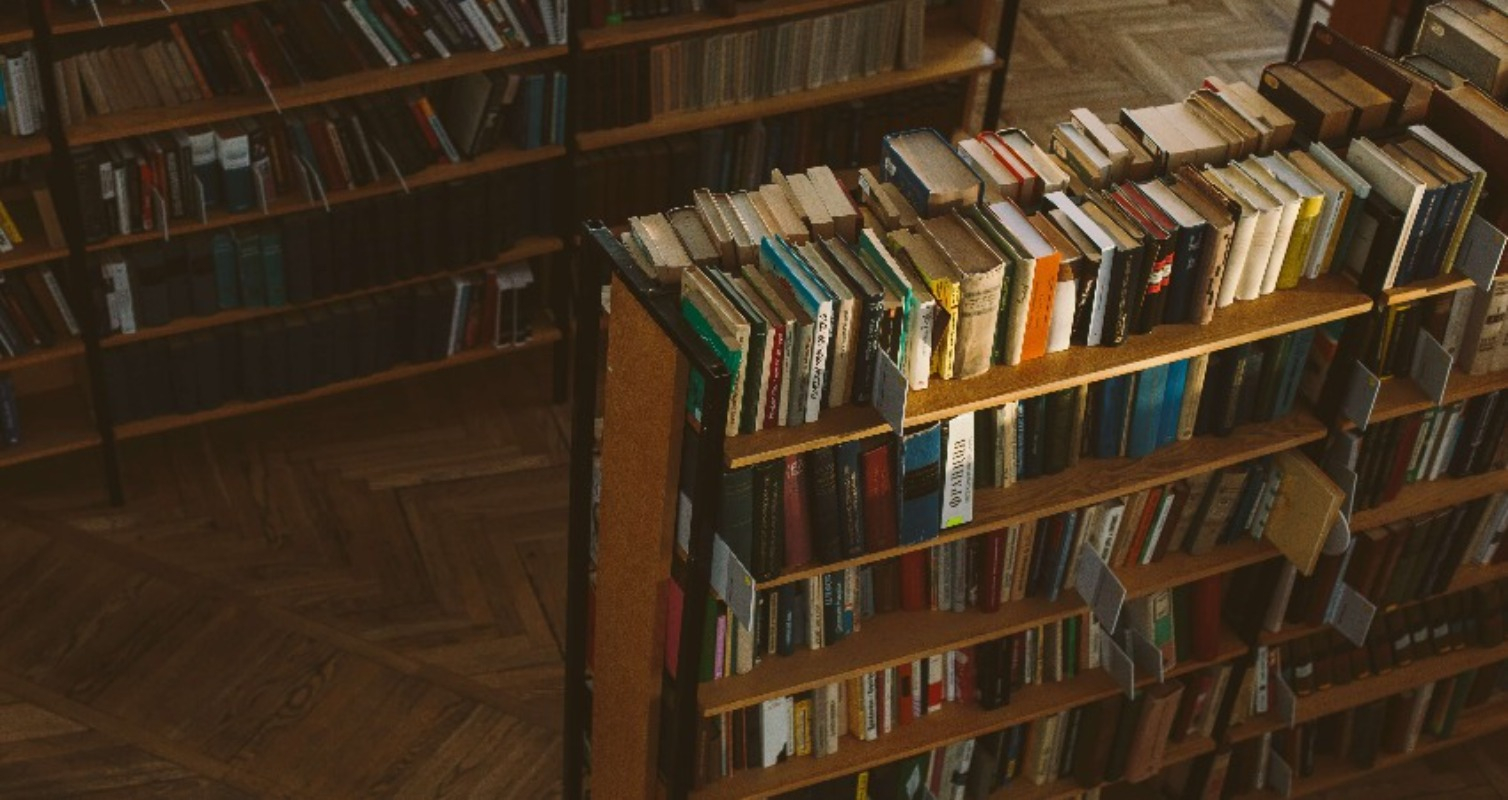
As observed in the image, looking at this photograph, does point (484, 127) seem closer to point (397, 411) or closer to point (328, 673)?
point (397, 411)

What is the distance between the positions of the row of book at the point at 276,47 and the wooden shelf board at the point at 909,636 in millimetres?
2144

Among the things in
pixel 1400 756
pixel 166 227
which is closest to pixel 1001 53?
pixel 1400 756

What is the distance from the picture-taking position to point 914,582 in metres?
3.95

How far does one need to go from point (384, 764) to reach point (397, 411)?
1382mm

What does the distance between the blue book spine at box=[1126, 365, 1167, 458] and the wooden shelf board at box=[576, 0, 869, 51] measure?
2.08 m

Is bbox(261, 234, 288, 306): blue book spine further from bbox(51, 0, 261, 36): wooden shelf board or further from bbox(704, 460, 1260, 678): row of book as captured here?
bbox(704, 460, 1260, 678): row of book

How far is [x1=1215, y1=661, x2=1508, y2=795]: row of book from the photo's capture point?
16.1 ft

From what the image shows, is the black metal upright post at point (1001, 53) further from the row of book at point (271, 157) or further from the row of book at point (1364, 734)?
the row of book at point (1364, 734)

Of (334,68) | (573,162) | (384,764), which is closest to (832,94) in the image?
(573,162)

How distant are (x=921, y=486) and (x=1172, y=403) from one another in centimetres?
61

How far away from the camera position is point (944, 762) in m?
4.34

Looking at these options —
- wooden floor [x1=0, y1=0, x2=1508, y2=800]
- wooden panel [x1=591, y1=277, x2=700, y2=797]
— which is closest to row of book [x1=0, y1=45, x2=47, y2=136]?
wooden floor [x1=0, y1=0, x2=1508, y2=800]

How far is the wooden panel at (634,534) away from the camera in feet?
11.3

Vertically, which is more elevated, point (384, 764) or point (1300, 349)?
point (1300, 349)
